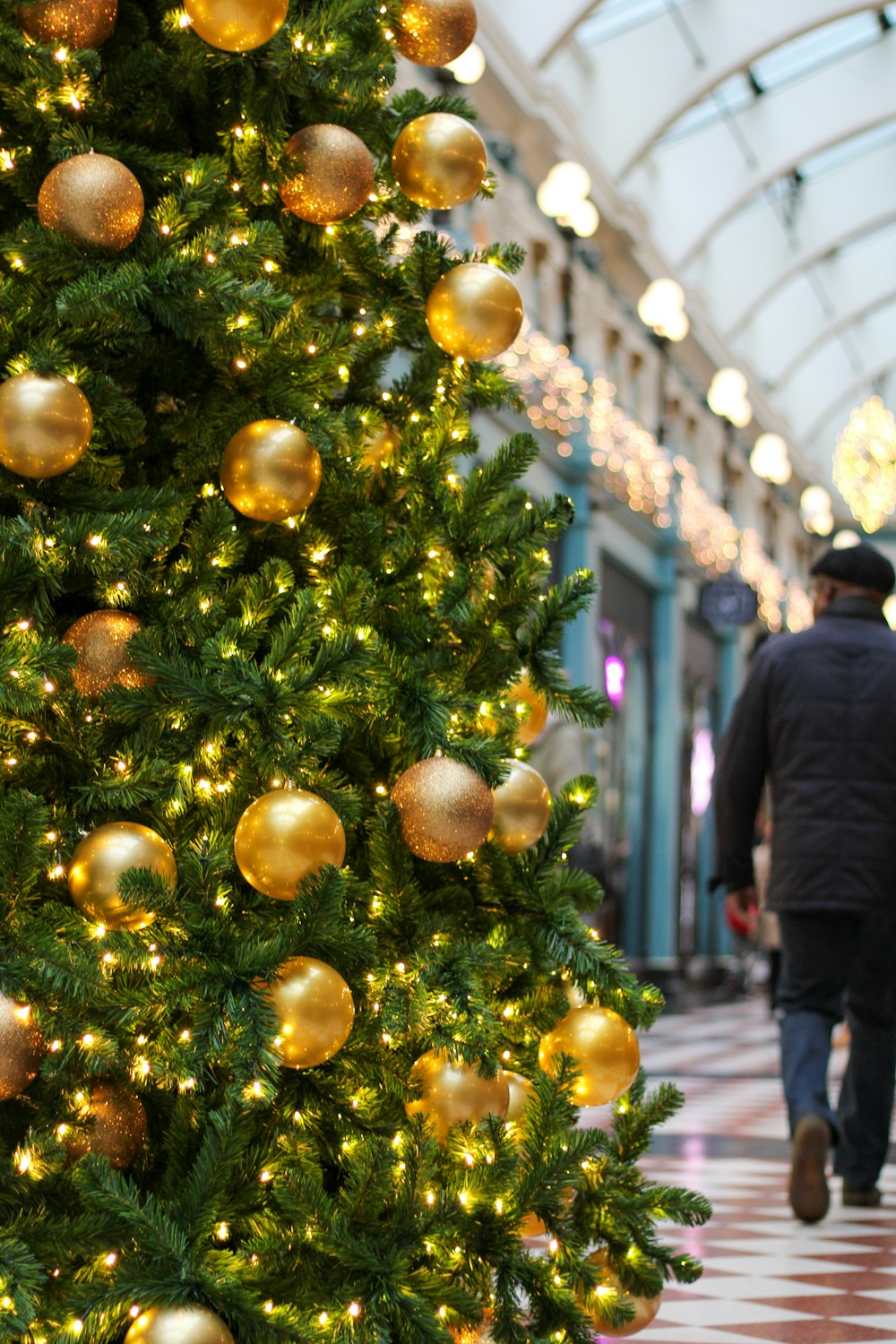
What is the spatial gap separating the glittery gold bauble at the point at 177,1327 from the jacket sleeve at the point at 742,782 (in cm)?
288

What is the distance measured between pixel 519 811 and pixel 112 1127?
2.30 feet

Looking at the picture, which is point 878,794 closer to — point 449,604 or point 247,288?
point 449,604

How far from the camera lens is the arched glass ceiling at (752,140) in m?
14.9

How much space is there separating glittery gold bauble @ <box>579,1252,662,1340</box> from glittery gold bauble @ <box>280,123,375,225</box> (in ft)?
4.75

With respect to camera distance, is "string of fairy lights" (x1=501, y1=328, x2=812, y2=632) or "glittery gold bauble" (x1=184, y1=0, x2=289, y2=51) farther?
"string of fairy lights" (x1=501, y1=328, x2=812, y2=632)

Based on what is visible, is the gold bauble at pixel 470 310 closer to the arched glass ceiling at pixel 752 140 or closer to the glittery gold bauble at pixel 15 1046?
the glittery gold bauble at pixel 15 1046

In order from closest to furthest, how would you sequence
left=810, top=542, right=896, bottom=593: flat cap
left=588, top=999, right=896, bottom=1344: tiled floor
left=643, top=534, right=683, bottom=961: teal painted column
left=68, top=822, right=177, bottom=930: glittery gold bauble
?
left=68, top=822, right=177, bottom=930: glittery gold bauble < left=588, top=999, right=896, bottom=1344: tiled floor < left=810, top=542, right=896, bottom=593: flat cap < left=643, top=534, right=683, bottom=961: teal painted column

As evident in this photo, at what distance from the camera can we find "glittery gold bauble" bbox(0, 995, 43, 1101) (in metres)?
1.84

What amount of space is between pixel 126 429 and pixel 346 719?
473 millimetres

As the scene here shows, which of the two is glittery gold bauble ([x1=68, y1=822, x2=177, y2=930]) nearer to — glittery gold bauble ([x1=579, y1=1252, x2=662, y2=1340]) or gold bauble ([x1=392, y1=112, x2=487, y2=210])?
glittery gold bauble ([x1=579, y1=1252, x2=662, y2=1340])

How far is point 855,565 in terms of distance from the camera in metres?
4.66

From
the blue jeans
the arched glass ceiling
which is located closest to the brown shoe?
the blue jeans

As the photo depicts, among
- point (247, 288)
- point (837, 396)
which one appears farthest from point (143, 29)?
point (837, 396)

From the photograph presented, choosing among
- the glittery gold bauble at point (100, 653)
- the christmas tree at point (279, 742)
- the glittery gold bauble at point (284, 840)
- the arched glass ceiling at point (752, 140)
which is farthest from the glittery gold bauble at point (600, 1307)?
the arched glass ceiling at point (752, 140)
